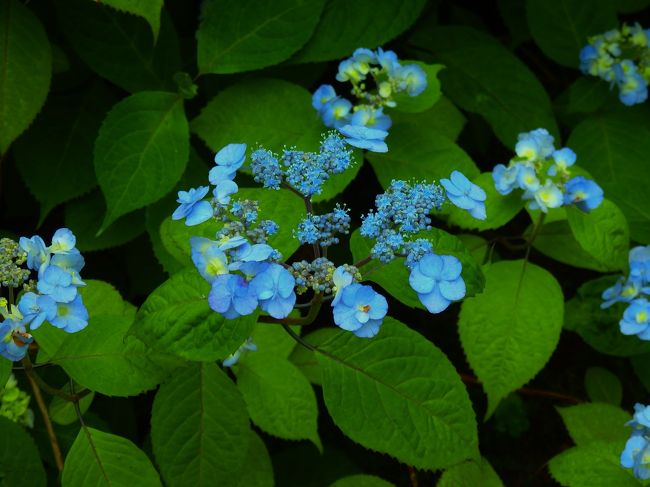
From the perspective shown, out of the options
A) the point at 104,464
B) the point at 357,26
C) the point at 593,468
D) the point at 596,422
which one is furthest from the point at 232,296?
the point at 596,422

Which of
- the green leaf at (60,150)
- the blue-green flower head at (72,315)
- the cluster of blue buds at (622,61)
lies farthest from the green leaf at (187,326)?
the cluster of blue buds at (622,61)

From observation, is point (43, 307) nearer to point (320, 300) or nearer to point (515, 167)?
point (320, 300)

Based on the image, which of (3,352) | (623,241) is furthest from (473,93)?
(3,352)

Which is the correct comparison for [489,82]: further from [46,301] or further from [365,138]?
[46,301]

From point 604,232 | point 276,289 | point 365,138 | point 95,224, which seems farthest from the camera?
point 95,224

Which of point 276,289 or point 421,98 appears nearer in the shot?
point 276,289

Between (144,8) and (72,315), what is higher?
(144,8)

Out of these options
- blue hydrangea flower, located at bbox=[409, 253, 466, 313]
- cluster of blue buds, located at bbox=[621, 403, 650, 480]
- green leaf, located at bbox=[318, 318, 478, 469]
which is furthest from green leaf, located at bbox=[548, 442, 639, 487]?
blue hydrangea flower, located at bbox=[409, 253, 466, 313]
